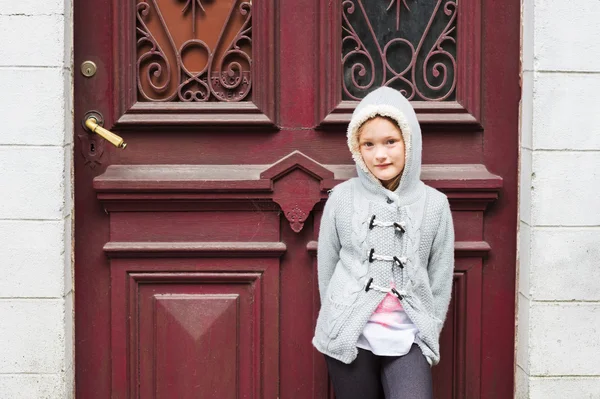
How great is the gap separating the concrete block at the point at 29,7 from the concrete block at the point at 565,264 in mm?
2057

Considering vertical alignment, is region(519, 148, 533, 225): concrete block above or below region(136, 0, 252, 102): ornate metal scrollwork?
below

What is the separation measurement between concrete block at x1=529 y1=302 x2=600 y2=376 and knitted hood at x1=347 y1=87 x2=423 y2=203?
737 millimetres

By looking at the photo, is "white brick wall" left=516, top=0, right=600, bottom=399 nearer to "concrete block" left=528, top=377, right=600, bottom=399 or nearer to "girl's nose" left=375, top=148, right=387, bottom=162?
"concrete block" left=528, top=377, right=600, bottom=399

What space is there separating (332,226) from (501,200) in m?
0.83

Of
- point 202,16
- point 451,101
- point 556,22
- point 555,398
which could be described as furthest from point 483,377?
point 202,16

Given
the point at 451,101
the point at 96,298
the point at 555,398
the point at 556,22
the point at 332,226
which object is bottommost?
the point at 555,398

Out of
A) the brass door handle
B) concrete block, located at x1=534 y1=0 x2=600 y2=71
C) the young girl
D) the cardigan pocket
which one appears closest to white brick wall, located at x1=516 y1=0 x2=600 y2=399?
concrete block, located at x1=534 y1=0 x2=600 y2=71

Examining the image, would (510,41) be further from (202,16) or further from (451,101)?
(202,16)

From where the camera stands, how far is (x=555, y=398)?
15.2 feet

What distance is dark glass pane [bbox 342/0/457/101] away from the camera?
4758 mm

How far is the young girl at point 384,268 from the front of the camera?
4.23 m

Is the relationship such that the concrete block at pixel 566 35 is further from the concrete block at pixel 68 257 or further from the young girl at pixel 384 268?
the concrete block at pixel 68 257

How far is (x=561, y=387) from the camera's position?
4.62 meters

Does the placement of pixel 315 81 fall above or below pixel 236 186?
above
